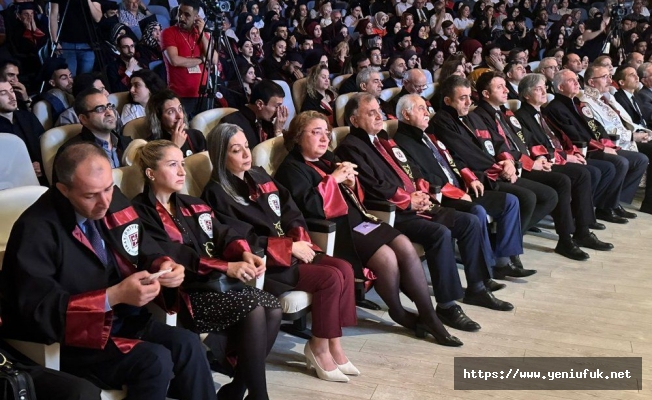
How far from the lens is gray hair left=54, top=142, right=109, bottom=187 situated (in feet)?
6.87

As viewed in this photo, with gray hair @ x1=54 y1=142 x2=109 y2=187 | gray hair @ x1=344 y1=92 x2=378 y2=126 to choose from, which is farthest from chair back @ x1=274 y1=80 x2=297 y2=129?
gray hair @ x1=54 y1=142 x2=109 y2=187

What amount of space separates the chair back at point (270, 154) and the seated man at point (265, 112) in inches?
31.8

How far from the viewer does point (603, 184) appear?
505 cm

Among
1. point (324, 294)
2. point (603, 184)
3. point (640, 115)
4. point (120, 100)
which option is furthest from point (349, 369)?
point (640, 115)

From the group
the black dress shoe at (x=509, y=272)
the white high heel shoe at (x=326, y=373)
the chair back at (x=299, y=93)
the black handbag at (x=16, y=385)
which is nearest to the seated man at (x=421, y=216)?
the black dress shoe at (x=509, y=272)

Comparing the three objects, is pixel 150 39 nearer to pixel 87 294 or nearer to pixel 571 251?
pixel 571 251

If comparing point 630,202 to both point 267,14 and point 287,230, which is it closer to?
point 287,230

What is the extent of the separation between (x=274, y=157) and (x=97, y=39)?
2.58 metres

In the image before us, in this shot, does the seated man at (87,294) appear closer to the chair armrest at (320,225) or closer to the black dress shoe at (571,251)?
the chair armrest at (320,225)

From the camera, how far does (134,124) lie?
378 cm

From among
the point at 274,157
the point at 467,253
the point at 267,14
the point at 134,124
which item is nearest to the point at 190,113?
the point at 134,124

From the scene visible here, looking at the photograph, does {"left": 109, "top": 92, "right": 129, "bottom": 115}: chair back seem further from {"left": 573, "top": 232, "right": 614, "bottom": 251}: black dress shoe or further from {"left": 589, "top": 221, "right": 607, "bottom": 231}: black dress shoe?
{"left": 589, "top": 221, "right": 607, "bottom": 231}: black dress shoe

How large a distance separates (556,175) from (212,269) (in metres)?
2.68

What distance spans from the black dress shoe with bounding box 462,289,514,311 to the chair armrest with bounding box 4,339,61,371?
2.15 m
